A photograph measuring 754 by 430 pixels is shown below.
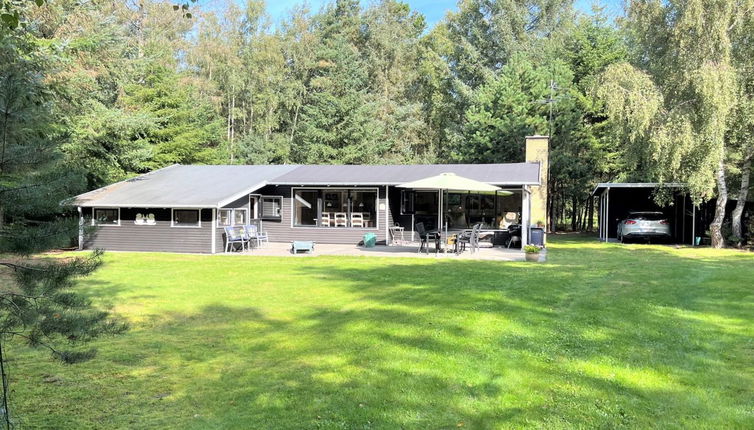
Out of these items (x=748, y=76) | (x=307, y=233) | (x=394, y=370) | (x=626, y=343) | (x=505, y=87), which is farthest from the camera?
(x=505, y=87)

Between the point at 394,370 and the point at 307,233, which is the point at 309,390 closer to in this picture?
the point at 394,370

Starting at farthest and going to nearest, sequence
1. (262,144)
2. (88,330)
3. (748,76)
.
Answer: (262,144) < (748,76) < (88,330)

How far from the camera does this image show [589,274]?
10.8 m

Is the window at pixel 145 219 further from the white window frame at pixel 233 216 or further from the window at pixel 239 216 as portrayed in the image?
the window at pixel 239 216

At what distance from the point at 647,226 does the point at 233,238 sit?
14.9m

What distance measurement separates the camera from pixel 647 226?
19703 mm

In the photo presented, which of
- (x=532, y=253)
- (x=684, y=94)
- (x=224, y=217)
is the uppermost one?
(x=684, y=94)

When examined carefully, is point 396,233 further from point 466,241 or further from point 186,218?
point 186,218

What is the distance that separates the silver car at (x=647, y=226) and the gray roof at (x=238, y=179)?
456 centimetres

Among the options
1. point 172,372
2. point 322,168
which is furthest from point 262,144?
point 172,372

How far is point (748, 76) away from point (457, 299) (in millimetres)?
15824

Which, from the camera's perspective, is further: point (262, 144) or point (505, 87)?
point (262, 144)

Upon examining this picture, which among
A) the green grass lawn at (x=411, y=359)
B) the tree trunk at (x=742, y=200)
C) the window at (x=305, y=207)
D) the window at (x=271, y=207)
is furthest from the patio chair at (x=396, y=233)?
the tree trunk at (x=742, y=200)

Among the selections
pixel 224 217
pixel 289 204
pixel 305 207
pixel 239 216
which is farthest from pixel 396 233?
pixel 224 217
